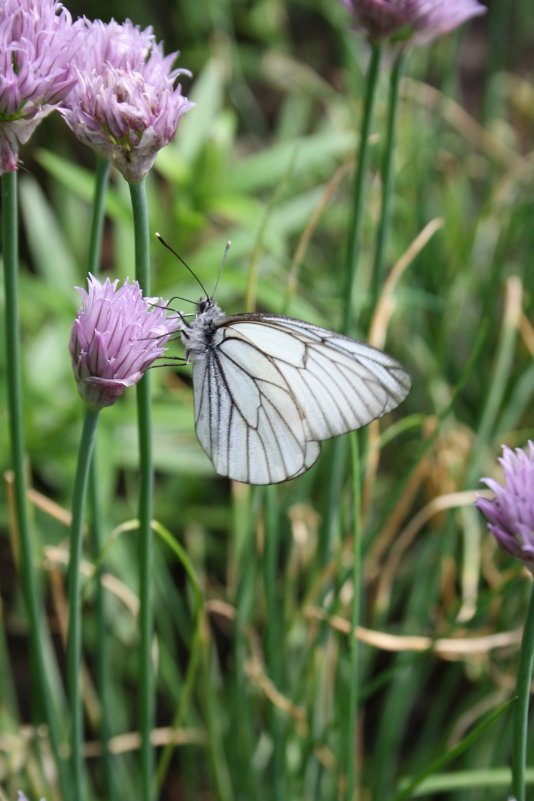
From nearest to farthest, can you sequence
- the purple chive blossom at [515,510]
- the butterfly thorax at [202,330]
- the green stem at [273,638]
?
the purple chive blossom at [515,510] < the butterfly thorax at [202,330] < the green stem at [273,638]

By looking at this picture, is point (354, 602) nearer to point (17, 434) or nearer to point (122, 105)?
point (17, 434)

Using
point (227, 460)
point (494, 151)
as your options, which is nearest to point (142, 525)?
point (227, 460)

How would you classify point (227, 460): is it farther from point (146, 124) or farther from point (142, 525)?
point (146, 124)

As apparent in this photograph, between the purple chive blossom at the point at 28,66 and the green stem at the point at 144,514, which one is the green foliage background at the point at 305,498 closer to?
the green stem at the point at 144,514

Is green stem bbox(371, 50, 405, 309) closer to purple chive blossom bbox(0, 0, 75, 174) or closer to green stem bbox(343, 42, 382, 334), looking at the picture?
green stem bbox(343, 42, 382, 334)

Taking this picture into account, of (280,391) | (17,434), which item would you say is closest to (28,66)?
(17,434)

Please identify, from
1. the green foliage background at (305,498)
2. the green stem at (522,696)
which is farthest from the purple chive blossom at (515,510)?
the green foliage background at (305,498)
